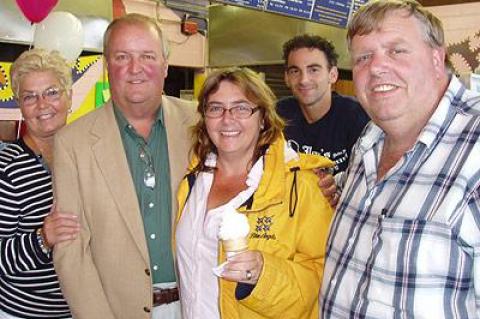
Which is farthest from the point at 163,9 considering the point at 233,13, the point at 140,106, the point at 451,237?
the point at 451,237

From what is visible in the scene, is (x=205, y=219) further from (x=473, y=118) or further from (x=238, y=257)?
(x=473, y=118)

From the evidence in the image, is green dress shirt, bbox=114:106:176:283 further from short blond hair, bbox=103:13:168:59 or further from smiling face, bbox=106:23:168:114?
short blond hair, bbox=103:13:168:59

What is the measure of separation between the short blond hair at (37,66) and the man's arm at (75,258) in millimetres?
371

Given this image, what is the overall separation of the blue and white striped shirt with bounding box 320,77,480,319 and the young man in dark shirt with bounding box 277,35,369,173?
156 cm

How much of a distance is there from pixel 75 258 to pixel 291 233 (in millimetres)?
942

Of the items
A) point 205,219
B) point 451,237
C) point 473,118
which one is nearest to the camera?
point 451,237

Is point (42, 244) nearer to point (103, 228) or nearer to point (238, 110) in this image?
point (103, 228)

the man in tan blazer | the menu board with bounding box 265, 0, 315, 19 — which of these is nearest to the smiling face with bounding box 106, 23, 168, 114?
the man in tan blazer

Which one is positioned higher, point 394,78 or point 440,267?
point 394,78

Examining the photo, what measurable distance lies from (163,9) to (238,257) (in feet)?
15.9

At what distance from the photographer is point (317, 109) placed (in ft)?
11.9

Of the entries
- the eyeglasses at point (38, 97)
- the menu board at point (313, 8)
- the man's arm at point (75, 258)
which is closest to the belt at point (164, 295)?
the man's arm at point (75, 258)

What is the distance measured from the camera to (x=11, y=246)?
7.63ft

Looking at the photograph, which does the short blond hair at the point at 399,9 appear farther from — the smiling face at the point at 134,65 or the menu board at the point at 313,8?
the menu board at the point at 313,8
